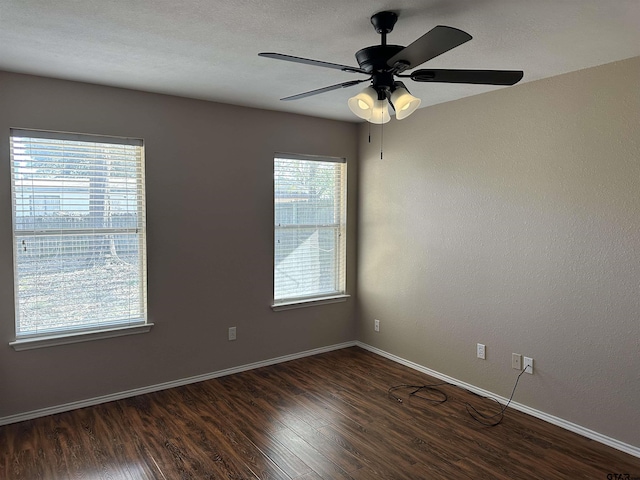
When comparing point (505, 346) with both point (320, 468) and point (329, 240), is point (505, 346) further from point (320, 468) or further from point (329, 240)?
point (329, 240)

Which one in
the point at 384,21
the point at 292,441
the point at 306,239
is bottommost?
the point at 292,441

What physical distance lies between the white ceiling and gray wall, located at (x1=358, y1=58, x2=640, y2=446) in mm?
343

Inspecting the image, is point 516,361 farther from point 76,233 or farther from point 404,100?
point 76,233

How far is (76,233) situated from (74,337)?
0.75 meters

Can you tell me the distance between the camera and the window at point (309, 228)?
4.26m

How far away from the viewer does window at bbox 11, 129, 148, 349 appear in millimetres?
3057

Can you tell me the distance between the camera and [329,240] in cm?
464

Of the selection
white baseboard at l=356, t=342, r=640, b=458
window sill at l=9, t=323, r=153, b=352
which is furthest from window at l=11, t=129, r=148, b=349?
white baseboard at l=356, t=342, r=640, b=458

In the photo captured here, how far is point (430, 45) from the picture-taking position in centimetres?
166

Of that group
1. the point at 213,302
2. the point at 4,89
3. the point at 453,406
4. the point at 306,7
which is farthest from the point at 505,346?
the point at 4,89

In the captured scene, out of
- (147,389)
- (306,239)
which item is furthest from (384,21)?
(147,389)

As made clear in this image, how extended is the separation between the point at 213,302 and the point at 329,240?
139cm

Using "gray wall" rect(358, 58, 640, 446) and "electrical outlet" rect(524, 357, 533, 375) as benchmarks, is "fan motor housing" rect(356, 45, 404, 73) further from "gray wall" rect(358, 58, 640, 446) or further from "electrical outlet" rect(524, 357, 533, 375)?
"electrical outlet" rect(524, 357, 533, 375)

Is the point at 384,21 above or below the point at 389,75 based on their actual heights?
above
